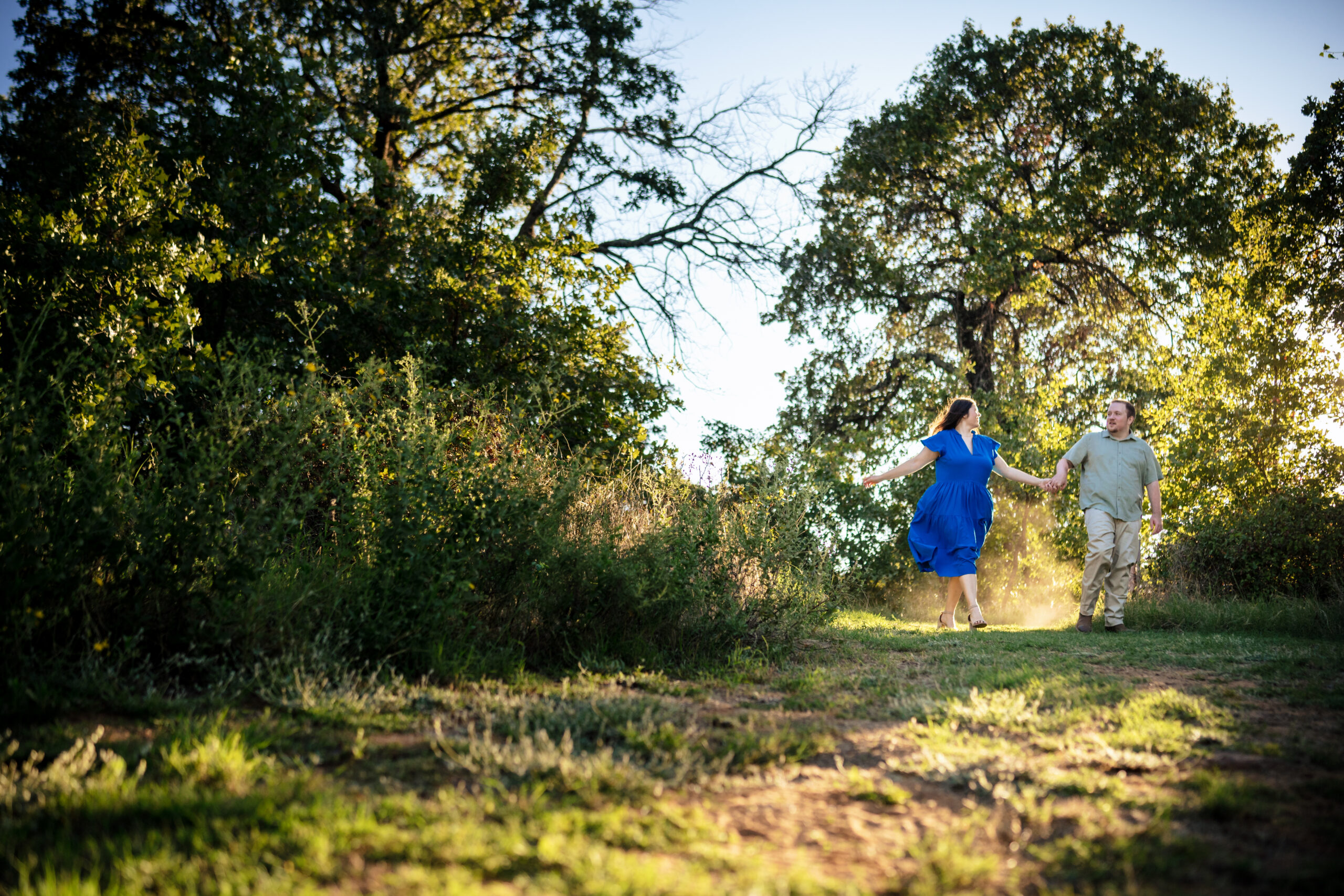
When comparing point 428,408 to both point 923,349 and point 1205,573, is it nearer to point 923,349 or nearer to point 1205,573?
point 1205,573

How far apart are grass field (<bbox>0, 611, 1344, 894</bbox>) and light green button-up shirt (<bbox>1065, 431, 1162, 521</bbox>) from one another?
14.8 ft

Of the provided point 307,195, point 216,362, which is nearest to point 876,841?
point 216,362

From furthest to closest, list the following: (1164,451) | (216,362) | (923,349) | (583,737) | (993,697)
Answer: (923,349), (1164,451), (216,362), (993,697), (583,737)

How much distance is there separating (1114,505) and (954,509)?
1.62 metres

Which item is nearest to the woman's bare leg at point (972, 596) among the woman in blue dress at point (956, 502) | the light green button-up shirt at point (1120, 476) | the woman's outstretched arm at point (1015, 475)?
the woman in blue dress at point (956, 502)

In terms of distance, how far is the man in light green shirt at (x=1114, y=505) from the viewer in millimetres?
7734

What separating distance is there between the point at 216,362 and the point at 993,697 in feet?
21.7

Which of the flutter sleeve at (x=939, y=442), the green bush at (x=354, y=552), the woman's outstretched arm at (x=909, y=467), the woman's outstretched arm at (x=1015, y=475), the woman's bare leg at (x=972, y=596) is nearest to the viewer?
the green bush at (x=354, y=552)

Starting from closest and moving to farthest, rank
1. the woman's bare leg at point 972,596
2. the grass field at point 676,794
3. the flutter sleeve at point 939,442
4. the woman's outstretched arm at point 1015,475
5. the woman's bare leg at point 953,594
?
the grass field at point 676,794, the woman's bare leg at point 972,596, the woman's outstretched arm at point 1015,475, the woman's bare leg at point 953,594, the flutter sleeve at point 939,442

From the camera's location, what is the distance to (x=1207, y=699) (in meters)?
3.58

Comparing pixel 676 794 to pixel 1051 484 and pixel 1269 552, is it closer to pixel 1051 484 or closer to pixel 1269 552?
pixel 1051 484

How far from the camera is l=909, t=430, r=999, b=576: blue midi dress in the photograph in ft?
25.3

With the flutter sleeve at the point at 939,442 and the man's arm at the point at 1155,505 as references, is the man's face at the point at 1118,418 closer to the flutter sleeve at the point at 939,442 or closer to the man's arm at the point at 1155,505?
the man's arm at the point at 1155,505

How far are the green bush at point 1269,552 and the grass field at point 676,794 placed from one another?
683 cm
